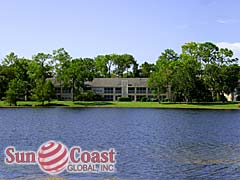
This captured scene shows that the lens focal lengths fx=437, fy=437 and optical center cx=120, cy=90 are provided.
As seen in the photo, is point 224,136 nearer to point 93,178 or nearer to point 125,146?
point 125,146

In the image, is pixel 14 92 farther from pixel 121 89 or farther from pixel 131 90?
pixel 131 90

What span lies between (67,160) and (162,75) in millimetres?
82722

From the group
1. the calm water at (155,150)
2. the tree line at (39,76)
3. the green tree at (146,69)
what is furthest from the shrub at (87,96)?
the calm water at (155,150)

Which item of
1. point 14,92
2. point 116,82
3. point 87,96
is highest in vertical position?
point 116,82

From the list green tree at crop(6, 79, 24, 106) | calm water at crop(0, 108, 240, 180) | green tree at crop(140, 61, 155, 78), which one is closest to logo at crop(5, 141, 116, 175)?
calm water at crop(0, 108, 240, 180)

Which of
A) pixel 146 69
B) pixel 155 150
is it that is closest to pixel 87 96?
pixel 146 69

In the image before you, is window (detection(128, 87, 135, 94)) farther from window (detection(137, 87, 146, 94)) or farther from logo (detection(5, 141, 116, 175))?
logo (detection(5, 141, 116, 175))

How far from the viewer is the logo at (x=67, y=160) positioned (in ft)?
69.4

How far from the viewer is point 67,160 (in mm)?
23312

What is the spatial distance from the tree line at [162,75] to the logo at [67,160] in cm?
6936

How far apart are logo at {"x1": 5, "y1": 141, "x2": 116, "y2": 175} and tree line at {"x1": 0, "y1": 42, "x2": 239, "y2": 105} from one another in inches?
2731

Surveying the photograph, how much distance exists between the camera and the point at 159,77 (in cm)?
10444

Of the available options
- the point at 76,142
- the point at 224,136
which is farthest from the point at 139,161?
the point at 224,136

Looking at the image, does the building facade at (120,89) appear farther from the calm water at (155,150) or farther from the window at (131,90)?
the calm water at (155,150)
